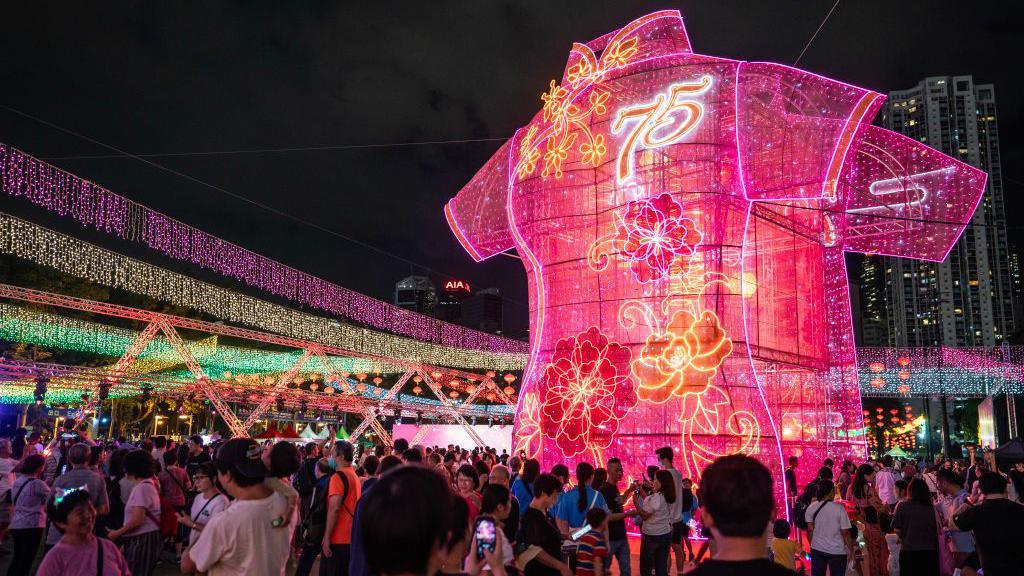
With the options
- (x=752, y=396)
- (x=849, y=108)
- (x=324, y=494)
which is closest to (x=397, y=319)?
(x=752, y=396)

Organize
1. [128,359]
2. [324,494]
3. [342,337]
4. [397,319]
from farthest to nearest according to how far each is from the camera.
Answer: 1. [342,337]
2. [397,319]
3. [128,359]
4. [324,494]

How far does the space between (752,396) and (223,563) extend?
39.3ft

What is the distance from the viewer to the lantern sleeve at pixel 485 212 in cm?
1777

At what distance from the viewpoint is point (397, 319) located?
26469 millimetres

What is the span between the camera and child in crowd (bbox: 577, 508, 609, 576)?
251 inches

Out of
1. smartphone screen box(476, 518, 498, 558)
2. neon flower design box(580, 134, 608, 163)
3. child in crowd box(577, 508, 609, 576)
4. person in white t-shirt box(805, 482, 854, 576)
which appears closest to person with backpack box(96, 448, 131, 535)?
child in crowd box(577, 508, 609, 576)

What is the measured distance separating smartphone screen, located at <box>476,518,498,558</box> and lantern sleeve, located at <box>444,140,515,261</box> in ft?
44.1

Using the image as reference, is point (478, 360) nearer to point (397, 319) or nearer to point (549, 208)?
point (397, 319)

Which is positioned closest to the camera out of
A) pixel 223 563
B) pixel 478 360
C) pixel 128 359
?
pixel 223 563

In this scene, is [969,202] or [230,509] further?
[969,202]

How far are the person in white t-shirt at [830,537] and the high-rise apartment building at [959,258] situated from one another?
57.3 meters

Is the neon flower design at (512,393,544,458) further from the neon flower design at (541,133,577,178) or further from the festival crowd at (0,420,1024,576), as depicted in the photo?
the festival crowd at (0,420,1024,576)

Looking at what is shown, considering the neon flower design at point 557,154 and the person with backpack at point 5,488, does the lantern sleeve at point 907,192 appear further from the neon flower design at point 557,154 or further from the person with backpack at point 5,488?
the person with backpack at point 5,488

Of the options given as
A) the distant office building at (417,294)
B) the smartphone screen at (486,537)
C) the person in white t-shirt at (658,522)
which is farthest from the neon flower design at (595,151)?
the distant office building at (417,294)
